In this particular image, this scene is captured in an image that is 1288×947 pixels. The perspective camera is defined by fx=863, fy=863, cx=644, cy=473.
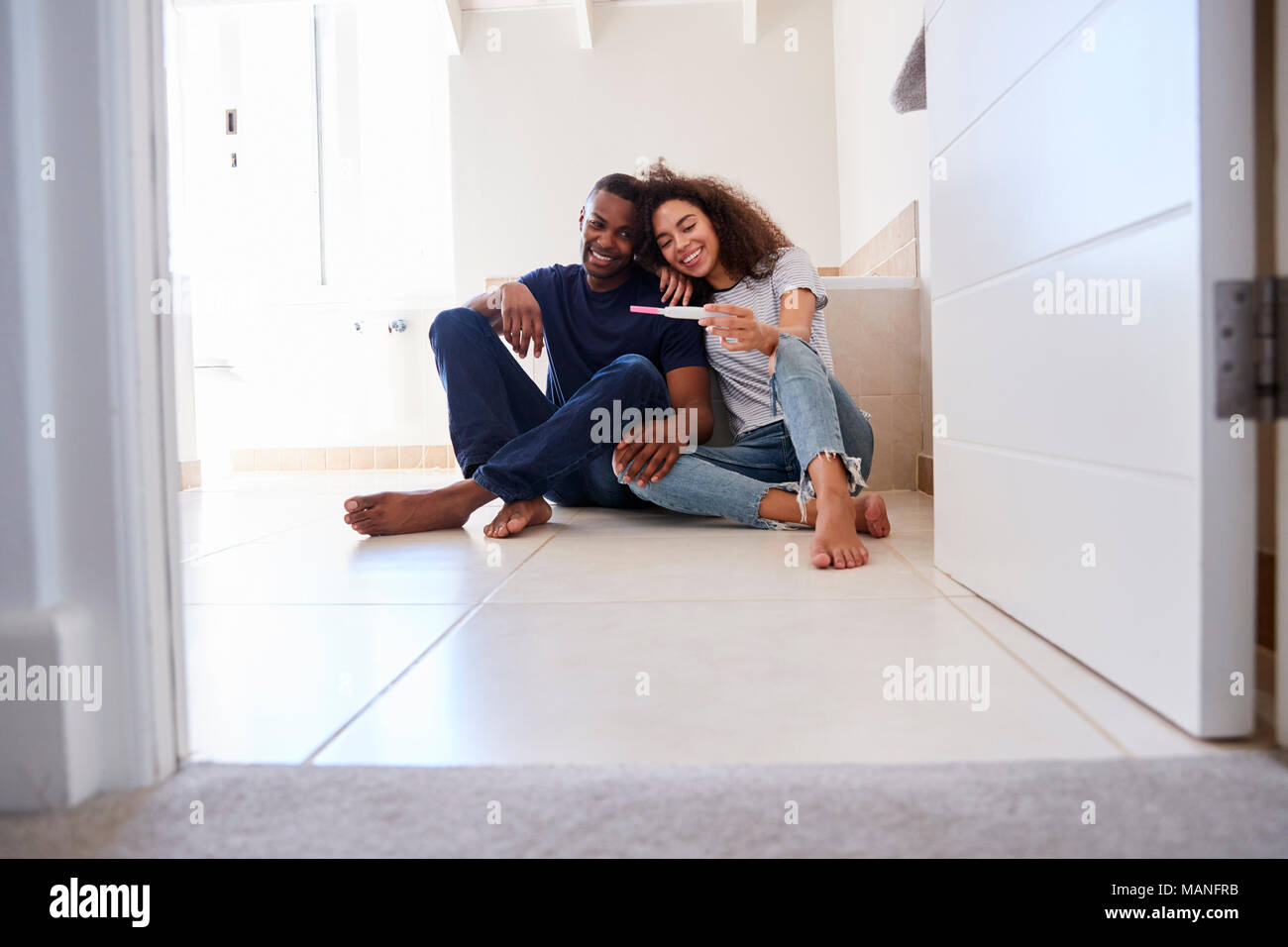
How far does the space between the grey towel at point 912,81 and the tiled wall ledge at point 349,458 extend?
232cm

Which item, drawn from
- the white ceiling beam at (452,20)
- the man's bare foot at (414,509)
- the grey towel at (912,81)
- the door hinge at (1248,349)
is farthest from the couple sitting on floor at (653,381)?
the white ceiling beam at (452,20)

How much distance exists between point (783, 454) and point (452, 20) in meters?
2.74

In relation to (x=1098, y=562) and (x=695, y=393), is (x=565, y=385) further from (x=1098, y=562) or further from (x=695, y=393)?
(x=1098, y=562)

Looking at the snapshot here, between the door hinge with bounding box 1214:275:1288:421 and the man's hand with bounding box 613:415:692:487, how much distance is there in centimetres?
100

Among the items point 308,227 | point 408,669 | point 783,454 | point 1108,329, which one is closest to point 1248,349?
point 1108,329

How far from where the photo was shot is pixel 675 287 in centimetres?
161

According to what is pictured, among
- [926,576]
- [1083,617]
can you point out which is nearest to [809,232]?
[926,576]

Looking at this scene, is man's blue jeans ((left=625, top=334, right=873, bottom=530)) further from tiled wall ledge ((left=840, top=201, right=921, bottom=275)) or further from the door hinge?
tiled wall ledge ((left=840, top=201, right=921, bottom=275))

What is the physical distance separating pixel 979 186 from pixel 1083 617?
0.44m

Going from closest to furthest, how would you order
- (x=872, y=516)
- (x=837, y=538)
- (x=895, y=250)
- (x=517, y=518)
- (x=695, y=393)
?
(x=837, y=538)
(x=872, y=516)
(x=517, y=518)
(x=695, y=393)
(x=895, y=250)

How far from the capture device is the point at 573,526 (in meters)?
1.57

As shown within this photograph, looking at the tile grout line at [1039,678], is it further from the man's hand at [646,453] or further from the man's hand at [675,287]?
the man's hand at [675,287]

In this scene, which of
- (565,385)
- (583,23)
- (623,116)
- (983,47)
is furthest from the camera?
(623,116)

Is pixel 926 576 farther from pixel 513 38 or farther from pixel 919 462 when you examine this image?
pixel 513 38
